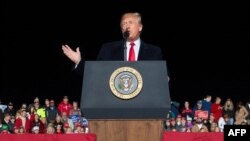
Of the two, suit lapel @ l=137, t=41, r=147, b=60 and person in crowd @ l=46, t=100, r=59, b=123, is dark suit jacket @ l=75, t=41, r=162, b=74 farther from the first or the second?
person in crowd @ l=46, t=100, r=59, b=123

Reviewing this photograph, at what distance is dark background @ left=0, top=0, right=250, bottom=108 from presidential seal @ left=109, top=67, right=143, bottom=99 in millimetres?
13393

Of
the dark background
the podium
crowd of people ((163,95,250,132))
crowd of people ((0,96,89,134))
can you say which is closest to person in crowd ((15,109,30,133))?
crowd of people ((0,96,89,134))

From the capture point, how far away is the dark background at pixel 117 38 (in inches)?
711

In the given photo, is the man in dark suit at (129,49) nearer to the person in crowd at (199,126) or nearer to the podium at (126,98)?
the podium at (126,98)

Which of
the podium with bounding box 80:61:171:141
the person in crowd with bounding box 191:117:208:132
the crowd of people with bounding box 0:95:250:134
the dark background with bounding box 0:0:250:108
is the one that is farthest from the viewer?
the dark background with bounding box 0:0:250:108

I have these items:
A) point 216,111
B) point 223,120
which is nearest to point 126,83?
point 223,120

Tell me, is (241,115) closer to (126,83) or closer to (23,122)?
(23,122)

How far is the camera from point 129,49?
14.7 ft

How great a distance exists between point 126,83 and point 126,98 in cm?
9

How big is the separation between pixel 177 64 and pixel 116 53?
14.4 m

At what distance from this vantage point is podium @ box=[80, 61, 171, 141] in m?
4.01

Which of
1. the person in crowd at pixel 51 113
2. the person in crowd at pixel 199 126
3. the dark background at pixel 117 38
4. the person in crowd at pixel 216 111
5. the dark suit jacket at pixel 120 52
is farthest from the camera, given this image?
the dark background at pixel 117 38

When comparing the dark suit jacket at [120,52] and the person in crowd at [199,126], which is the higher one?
the dark suit jacket at [120,52]

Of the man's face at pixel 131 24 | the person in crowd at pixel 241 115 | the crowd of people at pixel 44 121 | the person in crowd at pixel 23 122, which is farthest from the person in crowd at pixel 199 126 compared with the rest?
the man's face at pixel 131 24
